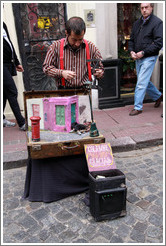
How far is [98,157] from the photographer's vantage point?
2408 millimetres

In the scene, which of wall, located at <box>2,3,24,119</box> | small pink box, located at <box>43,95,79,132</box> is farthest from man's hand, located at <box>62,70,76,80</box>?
wall, located at <box>2,3,24,119</box>

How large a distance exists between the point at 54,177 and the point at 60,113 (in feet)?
2.32

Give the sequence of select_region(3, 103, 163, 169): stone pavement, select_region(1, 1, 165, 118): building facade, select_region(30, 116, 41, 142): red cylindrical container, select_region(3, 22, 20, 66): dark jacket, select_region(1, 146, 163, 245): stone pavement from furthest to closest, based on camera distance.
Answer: select_region(1, 1, 165, 118): building facade → select_region(3, 22, 20, 66): dark jacket → select_region(3, 103, 163, 169): stone pavement → select_region(30, 116, 41, 142): red cylindrical container → select_region(1, 146, 163, 245): stone pavement

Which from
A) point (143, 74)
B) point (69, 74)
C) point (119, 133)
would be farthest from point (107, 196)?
point (143, 74)

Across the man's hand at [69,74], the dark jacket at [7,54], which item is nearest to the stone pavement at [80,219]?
the man's hand at [69,74]

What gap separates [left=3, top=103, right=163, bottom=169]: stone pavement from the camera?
359 cm

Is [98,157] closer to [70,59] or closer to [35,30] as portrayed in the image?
[70,59]

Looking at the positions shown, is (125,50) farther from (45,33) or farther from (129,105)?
(45,33)

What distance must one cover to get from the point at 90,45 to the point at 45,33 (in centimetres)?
290

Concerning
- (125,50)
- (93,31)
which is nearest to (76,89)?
(93,31)

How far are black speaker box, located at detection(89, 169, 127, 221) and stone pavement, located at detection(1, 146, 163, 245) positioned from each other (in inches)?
3.0

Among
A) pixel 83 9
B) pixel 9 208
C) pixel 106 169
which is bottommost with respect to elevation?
pixel 9 208

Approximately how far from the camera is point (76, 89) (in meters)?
2.70

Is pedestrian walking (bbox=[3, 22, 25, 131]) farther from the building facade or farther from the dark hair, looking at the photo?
the dark hair
